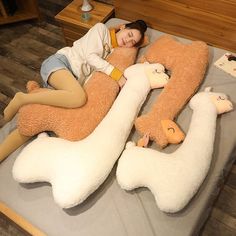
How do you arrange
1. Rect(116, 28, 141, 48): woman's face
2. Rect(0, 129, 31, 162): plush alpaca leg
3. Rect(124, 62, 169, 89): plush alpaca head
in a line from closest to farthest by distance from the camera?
Rect(0, 129, 31, 162): plush alpaca leg
Rect(124, 62, 169, 89): plush alpaca head
Rect(116, 28, 141, 48): woman's face

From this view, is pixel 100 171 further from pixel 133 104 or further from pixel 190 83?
pixel 190 83

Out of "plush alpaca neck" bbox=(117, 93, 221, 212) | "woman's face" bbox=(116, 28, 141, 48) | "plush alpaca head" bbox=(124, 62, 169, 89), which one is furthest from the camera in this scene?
"woman's face" bbox=(116, 28, 141, 48)

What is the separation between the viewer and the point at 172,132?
1.24 m

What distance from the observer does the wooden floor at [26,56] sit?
1.53 metres

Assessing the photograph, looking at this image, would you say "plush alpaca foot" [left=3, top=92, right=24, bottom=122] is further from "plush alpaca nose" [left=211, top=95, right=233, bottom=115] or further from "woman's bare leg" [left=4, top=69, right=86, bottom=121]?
"plush alpaca nose" [left=211, top=95, right=233, bottom=115]

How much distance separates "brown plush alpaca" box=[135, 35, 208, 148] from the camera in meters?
1.24

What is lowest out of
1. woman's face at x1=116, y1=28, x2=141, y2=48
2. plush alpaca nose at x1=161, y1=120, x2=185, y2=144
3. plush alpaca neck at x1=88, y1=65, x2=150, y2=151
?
plush alpaca nose at x1=161, y1=120, x2=185, y2=144

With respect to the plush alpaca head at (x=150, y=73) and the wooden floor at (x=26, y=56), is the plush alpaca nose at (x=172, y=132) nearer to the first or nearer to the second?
the plush alpaca head at (x=150, y=73)

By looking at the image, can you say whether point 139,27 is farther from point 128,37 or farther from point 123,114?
point 123,114

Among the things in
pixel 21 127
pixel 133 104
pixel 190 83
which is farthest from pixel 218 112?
pixel 21 127

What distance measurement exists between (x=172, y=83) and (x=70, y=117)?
0.50 m

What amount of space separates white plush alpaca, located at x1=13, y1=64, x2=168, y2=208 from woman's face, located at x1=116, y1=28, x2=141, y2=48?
17.7 inches

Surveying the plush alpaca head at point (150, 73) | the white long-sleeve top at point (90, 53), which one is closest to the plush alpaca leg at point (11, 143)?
the white long-sleeve top at point (90, 53)

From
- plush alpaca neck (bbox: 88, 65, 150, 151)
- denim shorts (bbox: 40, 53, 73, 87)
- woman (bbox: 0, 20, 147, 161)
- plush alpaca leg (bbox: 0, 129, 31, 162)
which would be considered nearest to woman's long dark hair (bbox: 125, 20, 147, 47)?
woman (bbox: 0, 20, 147, 161)
